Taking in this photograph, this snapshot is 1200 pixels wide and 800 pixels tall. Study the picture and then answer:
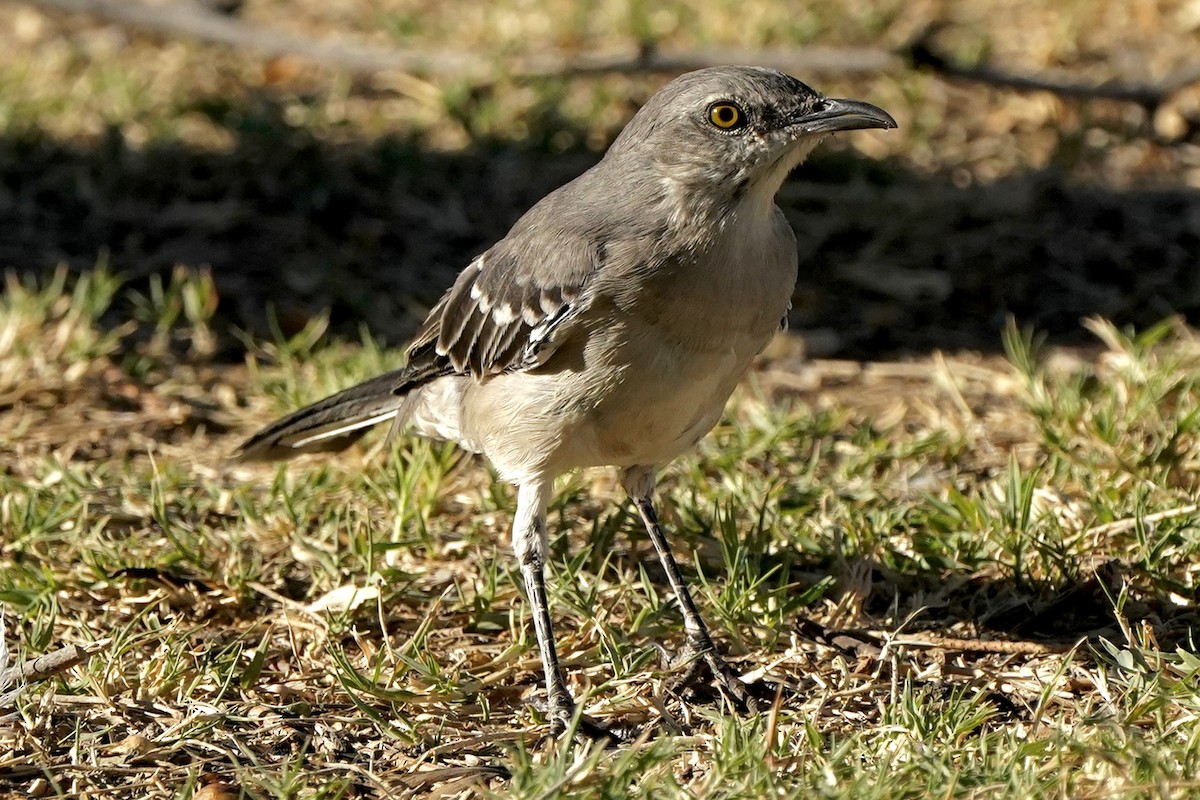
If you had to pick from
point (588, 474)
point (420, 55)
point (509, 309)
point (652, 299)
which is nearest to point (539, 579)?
point (509, 309)

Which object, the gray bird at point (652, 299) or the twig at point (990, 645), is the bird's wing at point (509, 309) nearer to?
the gray bird at point (652, 299)

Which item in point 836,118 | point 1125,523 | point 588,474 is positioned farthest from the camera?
point 588,474

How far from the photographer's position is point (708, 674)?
16.3 feet

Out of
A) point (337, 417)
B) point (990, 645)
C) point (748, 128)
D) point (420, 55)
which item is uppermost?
point (748, 128)

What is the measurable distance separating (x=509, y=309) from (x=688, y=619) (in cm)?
124

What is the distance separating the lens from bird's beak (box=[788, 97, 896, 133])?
4.72 metres

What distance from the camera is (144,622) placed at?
5.12m

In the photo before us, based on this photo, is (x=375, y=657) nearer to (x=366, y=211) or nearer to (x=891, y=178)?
(x=366, y=211)

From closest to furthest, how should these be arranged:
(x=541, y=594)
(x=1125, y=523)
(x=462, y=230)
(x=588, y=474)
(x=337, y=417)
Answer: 1. (x=541, y=594)
2. (x=1125, y=523)
3. (x=337, y=417)
4. (x=588, y=474)
5. (x=462, y=230)

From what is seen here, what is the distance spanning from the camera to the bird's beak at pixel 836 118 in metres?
4.72

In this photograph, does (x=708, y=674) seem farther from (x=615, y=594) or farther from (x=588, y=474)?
(x=588, y=474)

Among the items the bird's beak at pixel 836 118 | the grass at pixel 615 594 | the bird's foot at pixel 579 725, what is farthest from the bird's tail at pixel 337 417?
Result: the bird's beak at pixel 836 118

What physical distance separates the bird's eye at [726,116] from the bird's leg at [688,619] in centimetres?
130

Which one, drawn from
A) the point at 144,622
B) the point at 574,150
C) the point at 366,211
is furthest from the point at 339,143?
the point at 144,622
